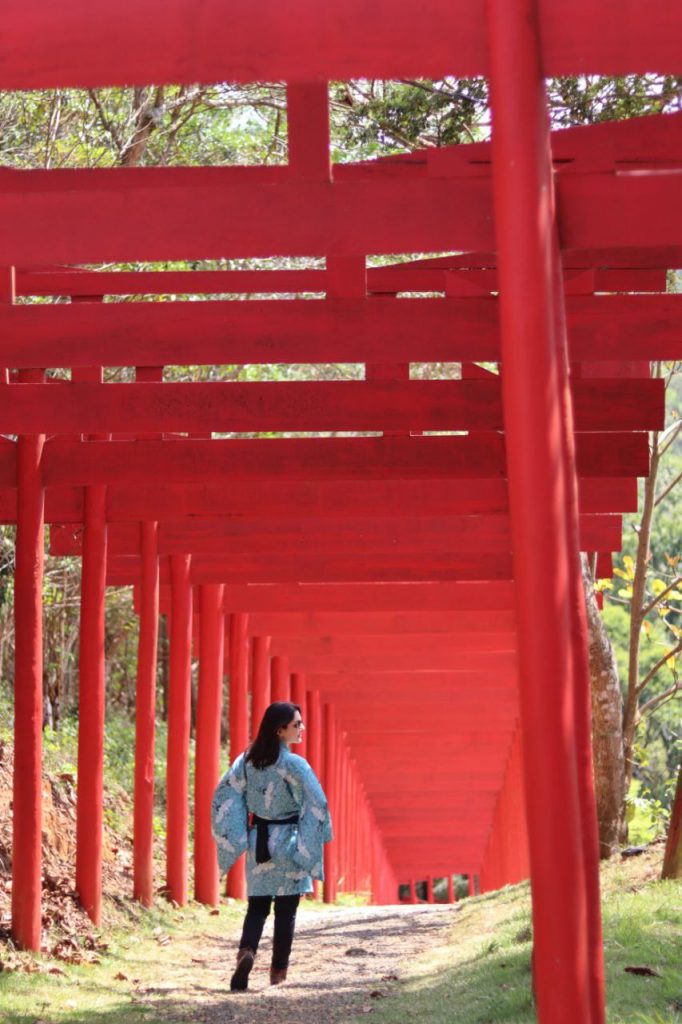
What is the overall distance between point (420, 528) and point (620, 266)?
4.40m

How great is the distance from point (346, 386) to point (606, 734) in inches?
178

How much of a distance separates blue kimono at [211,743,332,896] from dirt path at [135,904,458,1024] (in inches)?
24.0

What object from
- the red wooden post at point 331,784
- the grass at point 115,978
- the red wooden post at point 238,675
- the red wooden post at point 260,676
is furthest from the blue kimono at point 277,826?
the red wooden post at point 331,784

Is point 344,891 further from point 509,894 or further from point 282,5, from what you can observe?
point 282,5

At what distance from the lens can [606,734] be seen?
1255cm

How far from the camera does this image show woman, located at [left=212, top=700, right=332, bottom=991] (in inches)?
327

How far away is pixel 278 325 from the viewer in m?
8.30

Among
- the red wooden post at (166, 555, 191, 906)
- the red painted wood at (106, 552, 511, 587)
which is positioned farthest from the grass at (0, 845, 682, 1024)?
the red painted wood at (106, 552, 511, 587)

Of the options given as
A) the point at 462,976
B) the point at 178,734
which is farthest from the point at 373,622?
the point at 462,976

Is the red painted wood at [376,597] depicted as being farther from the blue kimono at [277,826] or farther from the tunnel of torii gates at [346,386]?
the blue kimono at [277,826]

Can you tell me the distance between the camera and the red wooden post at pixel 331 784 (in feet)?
73.3

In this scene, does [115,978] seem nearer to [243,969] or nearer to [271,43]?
[243,969]

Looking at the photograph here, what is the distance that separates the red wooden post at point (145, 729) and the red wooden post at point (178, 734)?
2.56ft

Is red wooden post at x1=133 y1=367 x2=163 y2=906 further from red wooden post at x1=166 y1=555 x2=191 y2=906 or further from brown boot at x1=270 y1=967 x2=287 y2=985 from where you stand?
brown boot at x1=270 y1=967 x2=287 y2=985
